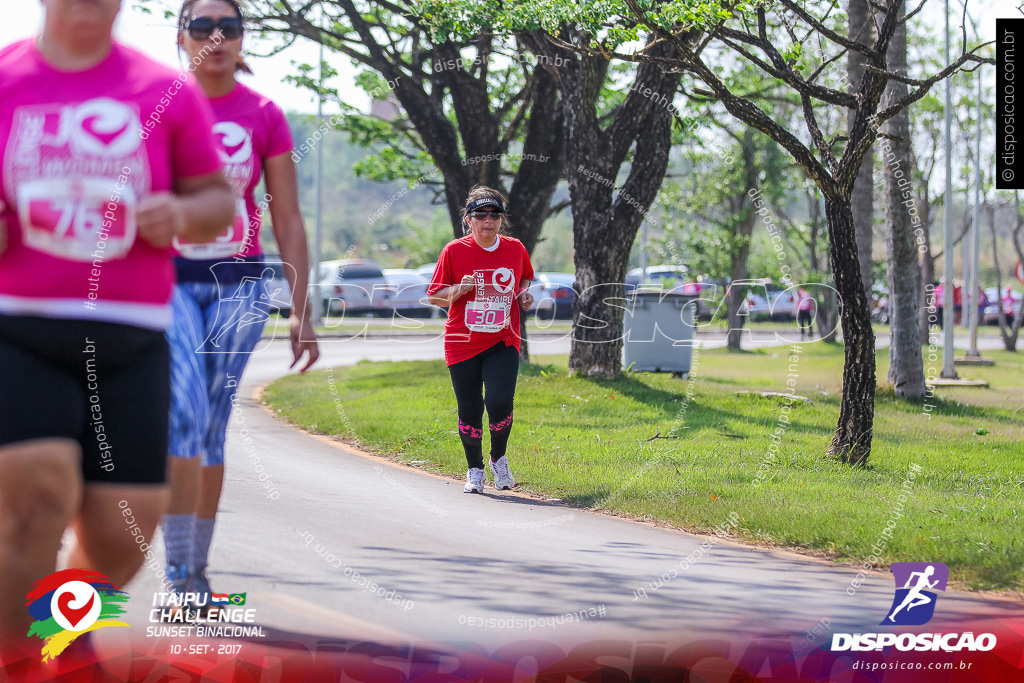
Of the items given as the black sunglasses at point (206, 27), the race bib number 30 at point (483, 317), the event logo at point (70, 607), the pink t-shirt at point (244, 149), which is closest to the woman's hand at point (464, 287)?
the race bib number 30 at point (483, 317)

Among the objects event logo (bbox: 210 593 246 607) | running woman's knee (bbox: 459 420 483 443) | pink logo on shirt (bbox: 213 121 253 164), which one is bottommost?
event logo (bbox: 210 593 246 607)

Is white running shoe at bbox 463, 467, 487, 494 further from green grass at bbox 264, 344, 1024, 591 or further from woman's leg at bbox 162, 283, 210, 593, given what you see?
woman's leg at bbox 162, 283, 210, 593

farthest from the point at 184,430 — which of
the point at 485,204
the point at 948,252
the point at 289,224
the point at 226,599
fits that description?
the point at 948,252

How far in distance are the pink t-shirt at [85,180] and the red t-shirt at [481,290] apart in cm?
476

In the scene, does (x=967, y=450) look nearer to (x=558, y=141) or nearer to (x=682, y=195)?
(x=558, y=141)

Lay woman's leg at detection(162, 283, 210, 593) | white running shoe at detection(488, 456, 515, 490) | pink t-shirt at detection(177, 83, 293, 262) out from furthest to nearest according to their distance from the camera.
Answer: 1. white running shoe at detection(488, 456, 515, 490)
2. pink t-shirt at detection(177, 83, 293, 262)
3. woman's leg at detection(162, 283, 210, 593)

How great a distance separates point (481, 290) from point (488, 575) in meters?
2.94

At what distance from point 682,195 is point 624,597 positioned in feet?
80.8

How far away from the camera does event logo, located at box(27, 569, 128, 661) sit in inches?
121

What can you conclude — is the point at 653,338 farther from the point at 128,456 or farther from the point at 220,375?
the point at 128,456

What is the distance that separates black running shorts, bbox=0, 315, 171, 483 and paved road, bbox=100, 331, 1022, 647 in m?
0.78

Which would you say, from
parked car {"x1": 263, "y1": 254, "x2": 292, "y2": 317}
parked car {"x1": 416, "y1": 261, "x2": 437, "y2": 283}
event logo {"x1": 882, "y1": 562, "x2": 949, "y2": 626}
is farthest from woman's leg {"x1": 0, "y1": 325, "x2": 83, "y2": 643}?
parked car {"x1": 416, "y1": 261, "x2": 437, "y2": 283}

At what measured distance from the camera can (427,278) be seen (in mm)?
34031

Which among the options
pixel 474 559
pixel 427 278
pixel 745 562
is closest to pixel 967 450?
pixel 745 562
